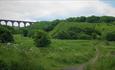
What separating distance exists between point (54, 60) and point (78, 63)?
16.2ft

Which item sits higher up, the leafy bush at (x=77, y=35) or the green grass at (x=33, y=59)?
the green grass at (x=33, y=59)

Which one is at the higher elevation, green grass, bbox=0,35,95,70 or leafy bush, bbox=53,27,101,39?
green grass, bbox=0,35,95,70

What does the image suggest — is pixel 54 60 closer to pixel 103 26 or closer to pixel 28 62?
pixel 28 62

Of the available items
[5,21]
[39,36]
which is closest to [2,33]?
[39,36]

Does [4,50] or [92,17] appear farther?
[92,17]

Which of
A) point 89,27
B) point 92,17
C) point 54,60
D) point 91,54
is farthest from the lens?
point 92,17

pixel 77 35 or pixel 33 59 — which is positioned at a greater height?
pixel 33 59

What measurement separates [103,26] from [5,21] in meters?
45.9

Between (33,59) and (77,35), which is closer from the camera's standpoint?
(33,59)

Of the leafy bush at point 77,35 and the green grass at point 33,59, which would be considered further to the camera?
the leafy bush at point 77,35

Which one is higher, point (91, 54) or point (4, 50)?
point (4, 50)

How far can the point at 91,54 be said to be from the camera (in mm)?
58219

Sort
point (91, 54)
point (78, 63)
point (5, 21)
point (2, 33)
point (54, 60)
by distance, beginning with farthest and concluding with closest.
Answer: point (5, 21) < point (2, 33) < point (91, 54) < point (78, 63) < point (54, 60)

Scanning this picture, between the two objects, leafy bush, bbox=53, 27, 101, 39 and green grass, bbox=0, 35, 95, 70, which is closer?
green grass, bbox=0, 35, 95, 70
